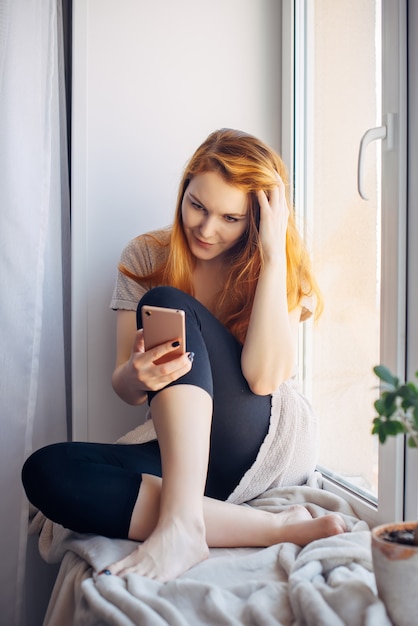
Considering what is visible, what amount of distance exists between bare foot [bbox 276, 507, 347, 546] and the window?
0.47ft

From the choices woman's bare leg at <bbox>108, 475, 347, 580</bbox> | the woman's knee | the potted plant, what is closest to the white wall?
the woman's knee

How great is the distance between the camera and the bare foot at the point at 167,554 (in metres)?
0.97

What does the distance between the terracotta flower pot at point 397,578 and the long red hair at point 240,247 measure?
27.0 inches

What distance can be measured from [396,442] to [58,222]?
2.84 feet

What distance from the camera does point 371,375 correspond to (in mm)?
1355

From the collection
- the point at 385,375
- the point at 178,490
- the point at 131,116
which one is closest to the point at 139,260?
the point at 131,116

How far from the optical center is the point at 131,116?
168cm

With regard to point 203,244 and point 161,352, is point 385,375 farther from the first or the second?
point 203,244

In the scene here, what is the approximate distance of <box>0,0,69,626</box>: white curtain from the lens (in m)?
1.36

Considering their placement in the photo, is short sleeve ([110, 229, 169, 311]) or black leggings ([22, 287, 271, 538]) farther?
short sleeve ([110, 229, 169, 311])

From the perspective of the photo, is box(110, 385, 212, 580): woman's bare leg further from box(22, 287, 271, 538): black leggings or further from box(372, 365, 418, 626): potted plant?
box(372, 365, 418, 626): potted plant

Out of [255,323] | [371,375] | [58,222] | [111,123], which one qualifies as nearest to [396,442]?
[371,375]

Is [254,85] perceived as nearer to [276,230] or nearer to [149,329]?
[276,230]

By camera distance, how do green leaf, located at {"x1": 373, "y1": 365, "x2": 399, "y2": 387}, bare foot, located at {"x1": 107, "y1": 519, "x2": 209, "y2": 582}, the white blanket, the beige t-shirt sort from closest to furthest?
green leaf, located at {"x1": 373, "y1": 365, "x2": 399, "y2": 387} < the white blanket < bare foot, located at {"x1": 107, "y1": 519, "x2": 209, "y2": 582} < the beige t-shirt
